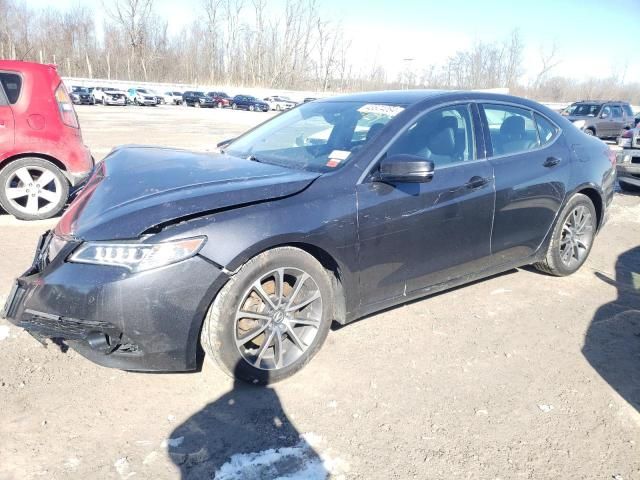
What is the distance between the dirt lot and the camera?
238 centimetres

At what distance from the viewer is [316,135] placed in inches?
151

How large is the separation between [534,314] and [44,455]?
3.42 meters

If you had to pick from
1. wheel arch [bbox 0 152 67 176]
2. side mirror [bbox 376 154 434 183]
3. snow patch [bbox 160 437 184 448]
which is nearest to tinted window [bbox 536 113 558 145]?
side mirror [bbox 376 154 434 183]

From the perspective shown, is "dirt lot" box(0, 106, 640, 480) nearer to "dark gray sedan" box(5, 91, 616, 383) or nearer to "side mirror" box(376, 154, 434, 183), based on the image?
"dark gray sedan" box(5, 91, 616, 383)

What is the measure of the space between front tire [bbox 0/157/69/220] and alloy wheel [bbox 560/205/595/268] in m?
5.58

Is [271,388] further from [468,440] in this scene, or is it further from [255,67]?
[255,67]

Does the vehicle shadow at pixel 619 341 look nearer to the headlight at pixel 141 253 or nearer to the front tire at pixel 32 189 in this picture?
the headlight at pixel 141 253

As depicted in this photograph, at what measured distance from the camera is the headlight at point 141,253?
255cm

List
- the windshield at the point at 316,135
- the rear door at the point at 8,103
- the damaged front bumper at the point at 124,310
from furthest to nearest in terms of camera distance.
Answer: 1. the rear door at the point at 8,103
2. the windshield at the point at 316,135
3. the damaged front bumper at the point at 124,310

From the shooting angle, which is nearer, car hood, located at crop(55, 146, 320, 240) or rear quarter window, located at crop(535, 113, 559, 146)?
car hood, located at crop(55, 146, 320, 240)

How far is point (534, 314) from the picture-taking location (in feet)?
13.5

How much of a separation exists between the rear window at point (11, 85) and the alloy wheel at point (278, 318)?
4.88 meters

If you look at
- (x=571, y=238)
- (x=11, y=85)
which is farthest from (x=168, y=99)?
(x=571, y=238)

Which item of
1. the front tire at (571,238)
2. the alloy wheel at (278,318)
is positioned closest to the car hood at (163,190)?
the alloy wheel at (278,318)
